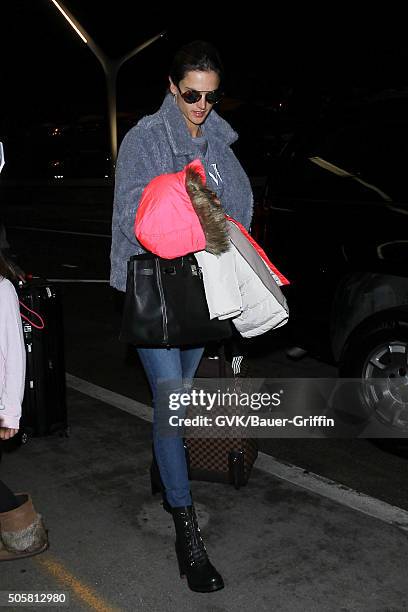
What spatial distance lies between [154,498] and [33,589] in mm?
938

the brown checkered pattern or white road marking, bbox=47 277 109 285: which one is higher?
white road marking, bbox=47 277 109 285

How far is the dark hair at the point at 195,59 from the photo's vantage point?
3.50 metres

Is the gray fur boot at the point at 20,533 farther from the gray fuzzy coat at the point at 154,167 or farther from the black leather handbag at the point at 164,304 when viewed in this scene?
the gray fuzzy coat at the point at 154,167

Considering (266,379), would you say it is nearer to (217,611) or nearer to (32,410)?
(32,410)

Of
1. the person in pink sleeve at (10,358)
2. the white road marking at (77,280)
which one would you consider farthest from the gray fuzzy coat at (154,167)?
the white road marking at (77,280)

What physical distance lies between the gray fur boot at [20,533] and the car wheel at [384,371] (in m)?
2.12

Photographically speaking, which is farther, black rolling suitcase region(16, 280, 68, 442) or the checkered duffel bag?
black rolling suitcase region(16, 280, 68, 442)

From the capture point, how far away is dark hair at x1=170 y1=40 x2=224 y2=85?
11.5 feet

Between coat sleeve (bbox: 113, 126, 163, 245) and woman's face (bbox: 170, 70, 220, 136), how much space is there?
0.19m

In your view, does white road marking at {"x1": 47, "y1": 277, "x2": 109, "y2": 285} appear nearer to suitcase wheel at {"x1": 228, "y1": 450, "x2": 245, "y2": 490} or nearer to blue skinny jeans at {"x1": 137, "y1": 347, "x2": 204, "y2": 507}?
suitcase wheel at {"x1": 228, "y1": 450, "x2": 245, "y2": 490}

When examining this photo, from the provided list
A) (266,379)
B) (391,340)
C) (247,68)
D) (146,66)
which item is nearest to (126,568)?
(391,340)

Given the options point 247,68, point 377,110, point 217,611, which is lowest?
point 217,611

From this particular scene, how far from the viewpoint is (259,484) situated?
440cm

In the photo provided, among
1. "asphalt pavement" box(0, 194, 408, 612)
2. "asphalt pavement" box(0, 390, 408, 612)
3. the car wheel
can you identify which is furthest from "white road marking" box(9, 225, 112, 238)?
"asphalt pavement" box(0, 390, 408, 612)
